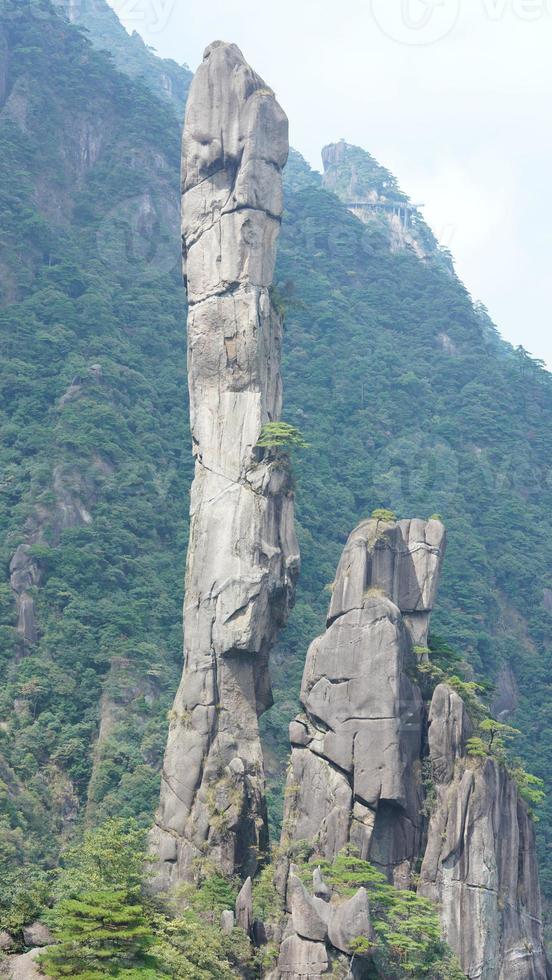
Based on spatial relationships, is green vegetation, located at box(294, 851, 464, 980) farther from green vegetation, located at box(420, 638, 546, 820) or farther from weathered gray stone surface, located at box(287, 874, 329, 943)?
green vegetation, located at box(420, 638, 546, 820)

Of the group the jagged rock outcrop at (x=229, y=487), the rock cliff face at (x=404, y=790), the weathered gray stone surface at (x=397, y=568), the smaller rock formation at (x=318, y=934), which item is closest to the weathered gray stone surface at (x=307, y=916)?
the smaller rock formation at (x=318, y=934)

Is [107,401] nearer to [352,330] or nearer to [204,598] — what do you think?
[352,330]

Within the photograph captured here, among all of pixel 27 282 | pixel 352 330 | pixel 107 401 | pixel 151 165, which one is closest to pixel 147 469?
pixel 107 401

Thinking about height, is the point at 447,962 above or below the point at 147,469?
below

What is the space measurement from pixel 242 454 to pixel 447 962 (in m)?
15.0

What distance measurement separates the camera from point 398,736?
36938mm

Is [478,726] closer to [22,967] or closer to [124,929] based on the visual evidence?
[124,929]

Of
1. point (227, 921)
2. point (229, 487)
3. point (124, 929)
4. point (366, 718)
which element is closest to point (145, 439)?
point (229, 487)

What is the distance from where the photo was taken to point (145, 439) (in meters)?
67.6

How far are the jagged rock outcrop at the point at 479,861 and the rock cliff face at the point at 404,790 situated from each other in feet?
0.08

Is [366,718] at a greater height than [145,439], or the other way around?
[145,439]

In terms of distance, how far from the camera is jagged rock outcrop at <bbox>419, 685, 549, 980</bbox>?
3534 cm

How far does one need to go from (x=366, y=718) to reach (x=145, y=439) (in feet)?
106

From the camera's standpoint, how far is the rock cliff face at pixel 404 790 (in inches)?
1411
